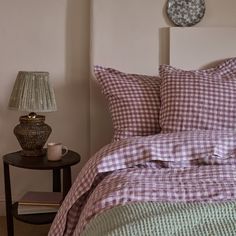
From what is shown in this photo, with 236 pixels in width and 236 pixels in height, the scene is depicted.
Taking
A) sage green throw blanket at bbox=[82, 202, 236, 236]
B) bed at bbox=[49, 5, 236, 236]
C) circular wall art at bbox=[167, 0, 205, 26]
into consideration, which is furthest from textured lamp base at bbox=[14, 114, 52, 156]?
sage green throw blanket at bbox=[82, 202, 236, 236]

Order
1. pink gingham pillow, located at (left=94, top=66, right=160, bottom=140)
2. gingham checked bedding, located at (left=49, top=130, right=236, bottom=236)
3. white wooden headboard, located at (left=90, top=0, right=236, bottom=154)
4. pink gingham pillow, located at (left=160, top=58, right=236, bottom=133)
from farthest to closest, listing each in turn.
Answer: white wooden headboard, located at (left=90, top=0, right=236, bottom=154) → pink gingham pillow, located at (left=94, top=66, right=160, bottom=140) → pink gingham pillow, located at (left=160, top=58, right=236, bottom=133) → gingham checked bedding, located at (left=49, top=130, right=236, bottom=236)

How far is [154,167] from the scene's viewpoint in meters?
1.55

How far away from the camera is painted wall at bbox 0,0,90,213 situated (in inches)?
100

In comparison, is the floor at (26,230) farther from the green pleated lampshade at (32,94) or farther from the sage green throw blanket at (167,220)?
the sage green throw blanket at (167,220)

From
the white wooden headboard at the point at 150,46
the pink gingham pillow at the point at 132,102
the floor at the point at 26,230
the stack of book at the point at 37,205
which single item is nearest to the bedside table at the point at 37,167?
the stack of book at the point at 37,205

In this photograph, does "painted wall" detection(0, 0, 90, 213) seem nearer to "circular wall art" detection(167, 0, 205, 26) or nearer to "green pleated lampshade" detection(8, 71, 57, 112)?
"green pleated lampshade" detection(8, 71, 57, 112)

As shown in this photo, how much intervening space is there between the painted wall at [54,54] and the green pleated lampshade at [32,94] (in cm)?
33

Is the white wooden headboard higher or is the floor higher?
the white wooden headboard

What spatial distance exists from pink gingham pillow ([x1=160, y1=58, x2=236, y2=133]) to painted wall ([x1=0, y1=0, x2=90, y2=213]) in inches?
28.8

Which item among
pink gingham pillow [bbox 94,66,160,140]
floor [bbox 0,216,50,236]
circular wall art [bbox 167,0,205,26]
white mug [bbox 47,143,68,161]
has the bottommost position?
floor [bbox 0,216,50,236]

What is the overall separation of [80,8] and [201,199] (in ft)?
5.51

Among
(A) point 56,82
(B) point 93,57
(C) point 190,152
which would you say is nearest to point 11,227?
(A) point 56,82

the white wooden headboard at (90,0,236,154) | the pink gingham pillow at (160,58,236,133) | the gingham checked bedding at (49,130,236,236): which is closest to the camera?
the gingham checked bedding at (49,130,236,236)

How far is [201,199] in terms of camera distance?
3.99 ft
